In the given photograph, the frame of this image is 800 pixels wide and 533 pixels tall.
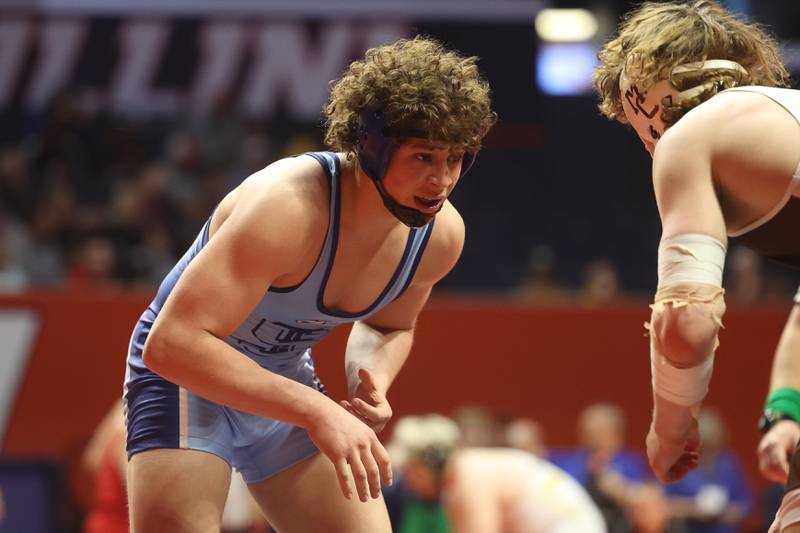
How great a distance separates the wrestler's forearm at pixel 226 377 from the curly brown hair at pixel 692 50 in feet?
3.27

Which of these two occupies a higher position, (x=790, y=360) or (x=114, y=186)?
(x=790, y=360)

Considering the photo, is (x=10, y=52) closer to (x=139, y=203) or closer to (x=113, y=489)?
(x=139, y=203)

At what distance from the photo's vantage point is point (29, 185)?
1057 cm

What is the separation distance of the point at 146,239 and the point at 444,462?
5041mm

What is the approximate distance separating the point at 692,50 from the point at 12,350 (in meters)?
6.91

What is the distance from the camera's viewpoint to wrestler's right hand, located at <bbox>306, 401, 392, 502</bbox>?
2.48 m

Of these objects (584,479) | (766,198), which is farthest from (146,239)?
(766,198)

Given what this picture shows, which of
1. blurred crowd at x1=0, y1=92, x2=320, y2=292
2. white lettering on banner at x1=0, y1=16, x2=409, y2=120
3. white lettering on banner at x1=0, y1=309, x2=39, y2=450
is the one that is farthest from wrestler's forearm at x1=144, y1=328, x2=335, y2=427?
white lettering on banner at x1=0, y1=16, x2=409, y2=120

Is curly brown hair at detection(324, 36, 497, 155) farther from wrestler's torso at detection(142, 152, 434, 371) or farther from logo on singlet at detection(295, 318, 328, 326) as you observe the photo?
logo on singlet at detection(295, 318, 328, 326)

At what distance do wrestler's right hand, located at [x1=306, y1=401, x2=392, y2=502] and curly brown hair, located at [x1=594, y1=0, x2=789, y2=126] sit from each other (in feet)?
3.06

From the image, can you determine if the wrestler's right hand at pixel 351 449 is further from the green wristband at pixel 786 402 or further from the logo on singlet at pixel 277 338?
the green wristband at pixel 786 402

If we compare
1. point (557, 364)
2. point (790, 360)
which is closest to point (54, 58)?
point (557, 364)

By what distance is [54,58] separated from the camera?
1138 cm

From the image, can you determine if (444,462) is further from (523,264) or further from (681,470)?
(523,264)
